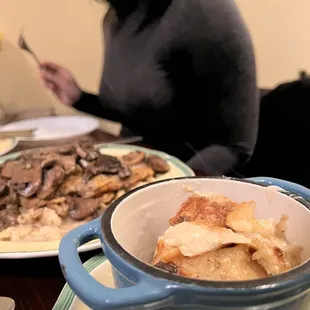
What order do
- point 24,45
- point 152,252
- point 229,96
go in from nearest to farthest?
point 152,252
point 229,96
point 24,45

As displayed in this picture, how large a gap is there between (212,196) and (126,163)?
0.39m

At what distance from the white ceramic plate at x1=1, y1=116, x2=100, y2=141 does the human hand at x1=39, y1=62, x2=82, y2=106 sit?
0.42 ft

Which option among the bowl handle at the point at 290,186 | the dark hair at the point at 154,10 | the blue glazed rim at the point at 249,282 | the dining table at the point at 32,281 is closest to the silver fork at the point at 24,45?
the dark hair at the point at 154,10

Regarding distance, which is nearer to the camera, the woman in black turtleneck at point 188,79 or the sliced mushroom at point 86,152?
the sliced mushroom at point 86,152

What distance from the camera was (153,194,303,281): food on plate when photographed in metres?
0.34

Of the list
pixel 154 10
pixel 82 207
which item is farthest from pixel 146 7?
pixel 82 207

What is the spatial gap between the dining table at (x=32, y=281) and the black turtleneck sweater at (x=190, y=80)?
1.65ft

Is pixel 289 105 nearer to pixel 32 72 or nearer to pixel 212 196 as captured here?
pixel 212 196

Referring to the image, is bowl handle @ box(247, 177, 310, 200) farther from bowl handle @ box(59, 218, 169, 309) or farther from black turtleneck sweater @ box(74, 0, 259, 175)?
black turtleneck sweater @ box(74, 0, 259, 175)

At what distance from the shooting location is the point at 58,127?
1.27 meters

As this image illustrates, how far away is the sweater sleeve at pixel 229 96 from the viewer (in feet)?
3.26

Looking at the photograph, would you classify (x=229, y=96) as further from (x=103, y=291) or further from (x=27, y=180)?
(x=103, y=291)

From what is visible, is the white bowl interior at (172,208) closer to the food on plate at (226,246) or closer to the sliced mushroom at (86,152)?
the food on plate at (226,246)

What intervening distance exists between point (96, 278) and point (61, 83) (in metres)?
1.08
